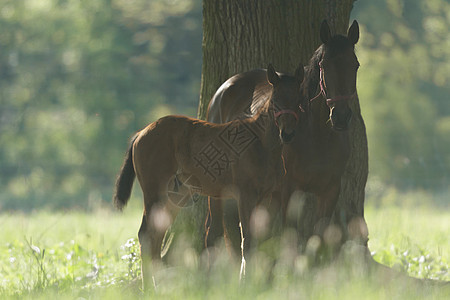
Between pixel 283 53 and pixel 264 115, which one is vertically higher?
pixel 283 53

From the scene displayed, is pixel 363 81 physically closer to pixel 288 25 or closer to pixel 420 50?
pixel 420 50

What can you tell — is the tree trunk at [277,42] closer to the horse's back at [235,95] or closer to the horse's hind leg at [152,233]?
the horse's back at [235,95]

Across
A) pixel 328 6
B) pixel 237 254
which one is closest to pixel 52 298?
pixel 237 254

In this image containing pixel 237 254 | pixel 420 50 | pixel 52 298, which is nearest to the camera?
pixel 52 298

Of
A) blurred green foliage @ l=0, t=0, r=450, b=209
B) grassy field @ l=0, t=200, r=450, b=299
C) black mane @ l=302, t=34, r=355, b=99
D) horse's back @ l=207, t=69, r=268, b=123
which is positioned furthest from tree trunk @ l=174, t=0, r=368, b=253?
blurred green foliage @ l=0, t=0, r=450, b=209

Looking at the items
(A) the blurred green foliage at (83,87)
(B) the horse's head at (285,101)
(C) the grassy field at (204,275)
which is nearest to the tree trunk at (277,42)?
(C) the grassy field at (204,275)

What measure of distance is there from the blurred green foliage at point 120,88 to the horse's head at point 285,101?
17302mm

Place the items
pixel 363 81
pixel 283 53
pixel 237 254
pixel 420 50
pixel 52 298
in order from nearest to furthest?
pixel 52 298 → pixel 237 254 → pixel 283 53 → pixel 363 81 → pixel 420 50

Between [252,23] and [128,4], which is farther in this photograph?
[128,4]

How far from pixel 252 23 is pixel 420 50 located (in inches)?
758

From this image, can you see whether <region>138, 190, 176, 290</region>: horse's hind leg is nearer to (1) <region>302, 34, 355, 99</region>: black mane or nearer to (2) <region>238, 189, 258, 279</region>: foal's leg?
(2) <region>238, 189, 258, 279</region>: foal's leg

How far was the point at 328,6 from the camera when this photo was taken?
7246 millimetres

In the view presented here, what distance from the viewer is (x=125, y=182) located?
573 cm

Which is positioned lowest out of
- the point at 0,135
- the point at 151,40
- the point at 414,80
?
the point at 0,135
